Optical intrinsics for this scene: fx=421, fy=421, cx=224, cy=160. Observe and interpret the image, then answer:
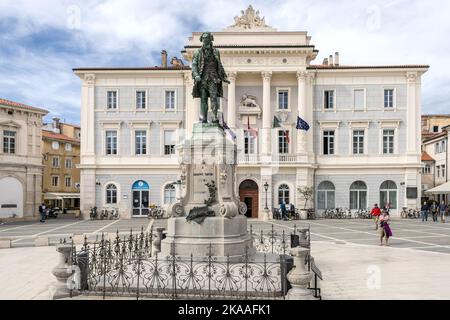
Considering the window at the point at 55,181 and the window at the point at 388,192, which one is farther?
the window at the point at 55,181

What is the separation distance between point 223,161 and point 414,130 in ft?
107

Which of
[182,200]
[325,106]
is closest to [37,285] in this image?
[182,200]

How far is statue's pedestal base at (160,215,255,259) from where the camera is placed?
444 inches

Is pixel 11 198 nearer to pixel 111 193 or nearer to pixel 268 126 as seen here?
pixel 111 193

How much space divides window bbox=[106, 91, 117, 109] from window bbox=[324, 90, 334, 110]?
→ 66.1 feet

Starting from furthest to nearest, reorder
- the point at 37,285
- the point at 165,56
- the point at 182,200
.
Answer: the point at 165,56 → the point at 182,200 → the point at 37,285

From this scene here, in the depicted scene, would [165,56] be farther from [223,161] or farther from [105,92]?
[223,161]

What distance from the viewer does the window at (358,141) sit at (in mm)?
39719

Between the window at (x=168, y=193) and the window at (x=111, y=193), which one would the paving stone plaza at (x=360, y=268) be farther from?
the window at (x=168, y=193)

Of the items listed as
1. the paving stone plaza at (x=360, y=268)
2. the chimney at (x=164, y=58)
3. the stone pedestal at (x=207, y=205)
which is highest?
the chimney at (x=164, y=58)

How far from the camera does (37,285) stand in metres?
11.0

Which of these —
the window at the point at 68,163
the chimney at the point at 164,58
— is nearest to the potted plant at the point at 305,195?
the chimney at the point at 164,58

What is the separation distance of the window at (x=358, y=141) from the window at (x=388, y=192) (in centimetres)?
383

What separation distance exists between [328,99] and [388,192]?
1038 cm
